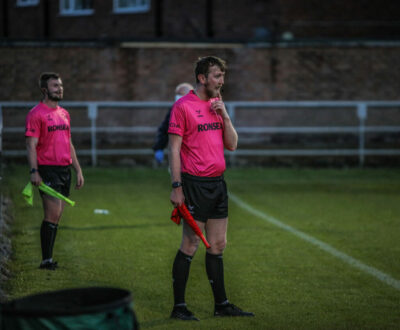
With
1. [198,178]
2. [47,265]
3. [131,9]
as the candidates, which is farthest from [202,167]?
[131,9]

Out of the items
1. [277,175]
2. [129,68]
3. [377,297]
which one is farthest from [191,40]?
[377,297]

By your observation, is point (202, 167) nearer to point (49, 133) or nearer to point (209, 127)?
point (209, 127)

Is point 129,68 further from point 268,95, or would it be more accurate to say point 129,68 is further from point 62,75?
point 268,95

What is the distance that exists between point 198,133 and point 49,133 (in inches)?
94.3

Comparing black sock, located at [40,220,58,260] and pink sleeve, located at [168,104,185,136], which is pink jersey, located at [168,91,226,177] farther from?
black sock, located at [40,220,58,260]

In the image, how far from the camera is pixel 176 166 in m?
6.04

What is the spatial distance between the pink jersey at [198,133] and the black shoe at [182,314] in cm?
108

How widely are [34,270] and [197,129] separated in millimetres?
2886

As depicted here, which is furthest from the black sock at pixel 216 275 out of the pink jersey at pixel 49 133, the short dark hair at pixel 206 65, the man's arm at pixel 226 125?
the pink jersey at pixel 49 133

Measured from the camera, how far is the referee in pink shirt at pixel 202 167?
604 cm

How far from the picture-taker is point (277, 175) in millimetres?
19438

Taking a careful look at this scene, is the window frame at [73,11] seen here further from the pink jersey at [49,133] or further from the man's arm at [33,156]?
the man's arm at [33,156]

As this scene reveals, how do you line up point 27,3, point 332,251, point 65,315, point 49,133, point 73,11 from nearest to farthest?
point 65,315 → point 49,133 → point 332,251 → point 73,11 → point 27,3

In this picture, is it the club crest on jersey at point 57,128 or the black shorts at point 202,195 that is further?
the club crest on jersey at point 57,128
